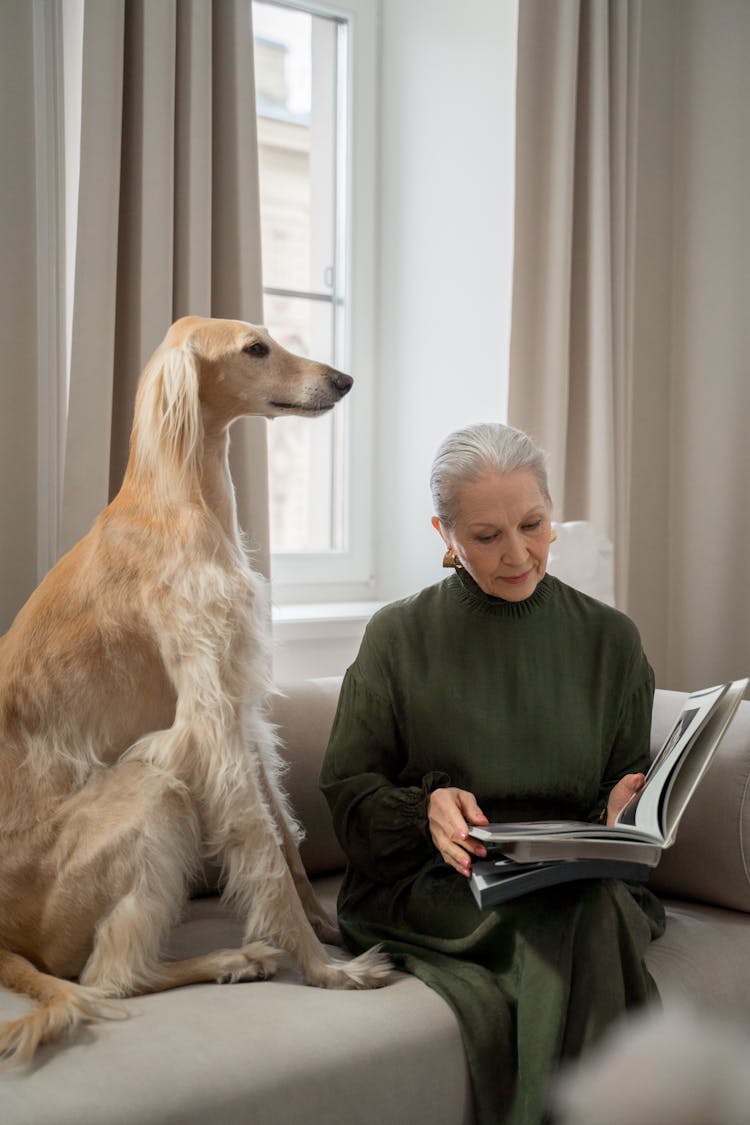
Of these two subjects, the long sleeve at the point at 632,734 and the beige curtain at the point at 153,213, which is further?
the beige curtain at the point at 153,213

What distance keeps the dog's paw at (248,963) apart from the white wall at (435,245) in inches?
64.4

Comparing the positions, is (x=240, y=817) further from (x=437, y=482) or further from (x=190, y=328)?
(x=190, y=328)

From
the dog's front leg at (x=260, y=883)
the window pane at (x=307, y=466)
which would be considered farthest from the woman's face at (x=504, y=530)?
the window pane at (x=307, y=466)

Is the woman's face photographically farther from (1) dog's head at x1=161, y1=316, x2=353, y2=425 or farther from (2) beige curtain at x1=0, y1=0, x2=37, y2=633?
(2) beige curtain at x1=0, y1=0, x2=37, y2=633

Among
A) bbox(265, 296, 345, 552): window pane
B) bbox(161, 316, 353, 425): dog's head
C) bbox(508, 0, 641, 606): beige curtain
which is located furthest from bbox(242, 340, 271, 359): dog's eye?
bbox(265, 296, 345, 552): window pane

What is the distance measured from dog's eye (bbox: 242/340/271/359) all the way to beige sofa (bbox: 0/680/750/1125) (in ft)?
2.94

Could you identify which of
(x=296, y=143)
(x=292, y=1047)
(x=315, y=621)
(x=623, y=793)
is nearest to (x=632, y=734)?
(x=623, y=793)

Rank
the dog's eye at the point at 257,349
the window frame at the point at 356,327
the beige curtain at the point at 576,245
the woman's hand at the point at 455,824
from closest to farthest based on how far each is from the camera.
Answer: the woman's hand at the point at 455,824, the dog's eye at the point at 257,349, the beige curtain at the point at 576,245, the window frame at the point at 356,327

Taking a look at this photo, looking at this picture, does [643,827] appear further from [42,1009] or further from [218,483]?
[218,483]

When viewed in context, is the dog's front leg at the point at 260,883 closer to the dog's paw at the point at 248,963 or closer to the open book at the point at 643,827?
the dog's paw at the point at 248,963

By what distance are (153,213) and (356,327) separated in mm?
1046

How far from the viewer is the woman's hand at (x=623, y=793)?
1.52 m

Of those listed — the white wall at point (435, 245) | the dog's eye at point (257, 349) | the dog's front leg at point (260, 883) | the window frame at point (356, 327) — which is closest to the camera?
the dog's front leg at point (260, 883)

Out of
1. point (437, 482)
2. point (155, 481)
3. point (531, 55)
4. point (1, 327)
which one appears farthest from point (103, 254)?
point (531, 55)
